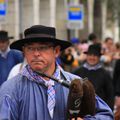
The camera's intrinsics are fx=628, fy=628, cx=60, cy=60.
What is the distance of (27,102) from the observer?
4.67m

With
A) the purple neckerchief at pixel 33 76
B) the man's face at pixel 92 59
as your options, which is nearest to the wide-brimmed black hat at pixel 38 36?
the purple neckerchief at pixel 33 76

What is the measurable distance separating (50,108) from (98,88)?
468cm

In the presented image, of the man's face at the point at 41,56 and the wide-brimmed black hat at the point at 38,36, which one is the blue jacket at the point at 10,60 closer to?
the wide-brimmed black hat at the point at 38,36

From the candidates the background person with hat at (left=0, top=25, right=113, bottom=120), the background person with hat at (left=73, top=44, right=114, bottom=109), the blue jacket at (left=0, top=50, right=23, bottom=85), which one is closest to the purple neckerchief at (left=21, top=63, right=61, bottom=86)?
the background person with hat at (left=0, top=25, right=113, bottom=120)

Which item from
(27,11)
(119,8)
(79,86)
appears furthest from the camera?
(119,8)

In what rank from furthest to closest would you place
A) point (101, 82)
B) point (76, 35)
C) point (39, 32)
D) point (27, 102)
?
point (76, 35) < point (101, 82) < point (39, 32) < point (27, 102)

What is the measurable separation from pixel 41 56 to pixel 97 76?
15.7 ft

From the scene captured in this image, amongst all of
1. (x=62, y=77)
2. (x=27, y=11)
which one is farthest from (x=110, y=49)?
(x=62, y=77)

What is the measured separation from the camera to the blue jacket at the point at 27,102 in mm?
4633

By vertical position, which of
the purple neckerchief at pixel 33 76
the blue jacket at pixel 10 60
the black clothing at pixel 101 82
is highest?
the purple neckerchief at pixel 33 76

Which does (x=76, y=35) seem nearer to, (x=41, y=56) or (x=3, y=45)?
(x=3, y=45)

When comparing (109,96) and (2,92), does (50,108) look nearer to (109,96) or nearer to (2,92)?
(2,92)

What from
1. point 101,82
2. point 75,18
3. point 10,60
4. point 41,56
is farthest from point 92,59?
point 75,18

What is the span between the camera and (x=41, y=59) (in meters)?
4.68
